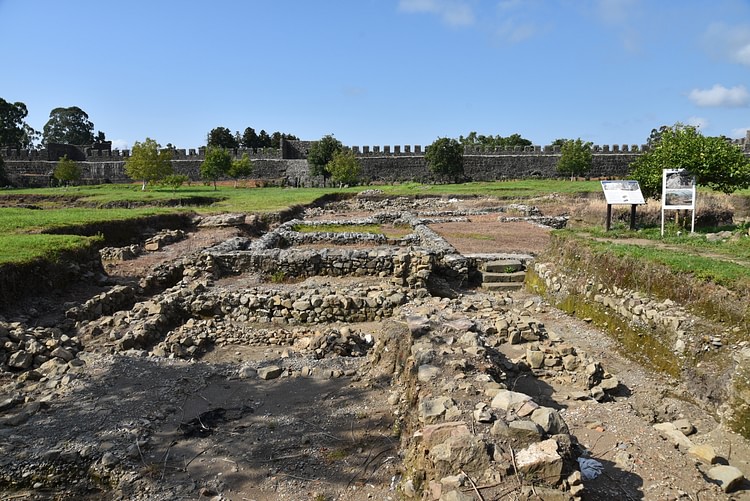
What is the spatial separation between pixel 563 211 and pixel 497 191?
909cm

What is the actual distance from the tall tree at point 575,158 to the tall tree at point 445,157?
10.2 metres

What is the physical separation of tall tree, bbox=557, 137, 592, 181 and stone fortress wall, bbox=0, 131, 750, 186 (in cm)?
272

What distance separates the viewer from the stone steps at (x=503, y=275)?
38.1 ft

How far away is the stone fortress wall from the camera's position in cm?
5175

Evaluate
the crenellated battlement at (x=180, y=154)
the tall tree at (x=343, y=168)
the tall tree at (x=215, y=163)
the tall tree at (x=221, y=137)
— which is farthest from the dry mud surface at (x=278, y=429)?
the tall tree at (x=221, y=137)

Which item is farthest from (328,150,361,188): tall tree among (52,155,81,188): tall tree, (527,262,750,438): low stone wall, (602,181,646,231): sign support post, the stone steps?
(527,262,750,438): low stone wall

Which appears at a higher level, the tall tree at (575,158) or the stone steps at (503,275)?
the tall tree at (575,158)

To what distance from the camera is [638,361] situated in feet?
21.6

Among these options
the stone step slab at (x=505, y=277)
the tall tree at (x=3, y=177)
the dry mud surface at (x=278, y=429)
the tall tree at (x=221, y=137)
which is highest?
the tall tree at (x=221, y=137)

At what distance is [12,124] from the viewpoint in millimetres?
73500

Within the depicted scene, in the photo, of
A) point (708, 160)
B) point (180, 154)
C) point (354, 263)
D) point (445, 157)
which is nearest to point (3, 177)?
point (180, 154)

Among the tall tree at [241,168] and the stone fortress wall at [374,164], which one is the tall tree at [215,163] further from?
the stone fortress wall at [374,164]

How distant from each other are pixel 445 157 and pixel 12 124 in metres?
66.9

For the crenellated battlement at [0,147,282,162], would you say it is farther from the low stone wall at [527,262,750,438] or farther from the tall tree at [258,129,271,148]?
the low stone wall at [527,262,750,438]
